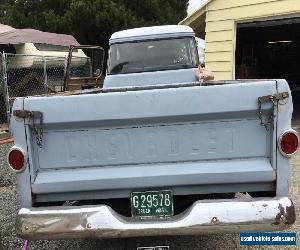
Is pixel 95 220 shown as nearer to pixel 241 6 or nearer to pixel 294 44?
pixel 241 6

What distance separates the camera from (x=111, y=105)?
3.60 metres

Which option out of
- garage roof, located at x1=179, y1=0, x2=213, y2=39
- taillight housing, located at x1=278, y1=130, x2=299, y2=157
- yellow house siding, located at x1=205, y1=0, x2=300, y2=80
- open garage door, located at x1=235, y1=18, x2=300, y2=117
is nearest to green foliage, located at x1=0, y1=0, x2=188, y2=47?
open garage door, located at x1=235, y1=18, x2=300, y2=117

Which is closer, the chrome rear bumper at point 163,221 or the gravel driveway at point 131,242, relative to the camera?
the chrome rear bumper at point 163,221

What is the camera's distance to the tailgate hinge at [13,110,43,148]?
367 cm

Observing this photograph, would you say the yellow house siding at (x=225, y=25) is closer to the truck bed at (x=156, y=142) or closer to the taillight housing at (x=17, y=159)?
the truck bed at (x=156, y=142)

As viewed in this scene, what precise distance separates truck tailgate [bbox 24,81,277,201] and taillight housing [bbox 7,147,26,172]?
67 mm

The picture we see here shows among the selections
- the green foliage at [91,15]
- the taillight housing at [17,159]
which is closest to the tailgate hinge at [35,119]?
the taillight housing at [17,159]

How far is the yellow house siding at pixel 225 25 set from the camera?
11.0 m

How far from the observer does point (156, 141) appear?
367cm

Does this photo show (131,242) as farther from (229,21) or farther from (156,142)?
(229,21)

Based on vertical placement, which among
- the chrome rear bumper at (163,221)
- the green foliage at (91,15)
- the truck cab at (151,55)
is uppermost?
the green foliage at (91,15)

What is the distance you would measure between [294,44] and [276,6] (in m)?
14.1

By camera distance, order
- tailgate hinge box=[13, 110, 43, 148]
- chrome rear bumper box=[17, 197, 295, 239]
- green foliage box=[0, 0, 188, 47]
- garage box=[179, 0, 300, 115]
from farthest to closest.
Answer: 1. green foliage box=[0, 0, 188, 47]
2. garage box=[179, 0, 300, 115]
3. tailgate hinge box=[13, 110, 43, 148]
4. chrome rear bumper box=[17, 197, 295, 239]

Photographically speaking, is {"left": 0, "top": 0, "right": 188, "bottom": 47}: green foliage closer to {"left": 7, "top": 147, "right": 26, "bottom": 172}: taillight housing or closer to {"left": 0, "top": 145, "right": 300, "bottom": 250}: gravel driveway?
{"left": 0, "top": 145, "right": 300, "bottom": 250}: gravel driveway
